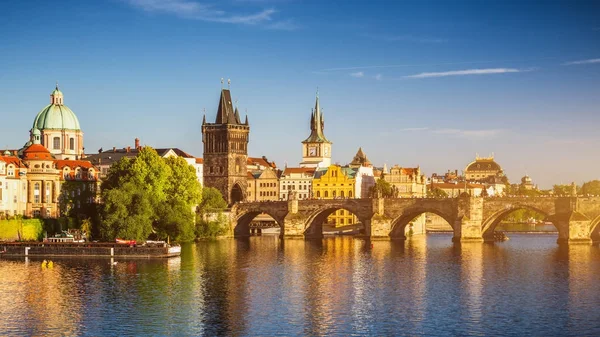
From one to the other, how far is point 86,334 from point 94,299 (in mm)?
13452

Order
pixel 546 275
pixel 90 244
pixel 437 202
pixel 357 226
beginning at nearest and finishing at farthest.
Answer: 1. pixel 546 275
2. pixel 90 244
3. pixel 437 202
4. pixel 357 226

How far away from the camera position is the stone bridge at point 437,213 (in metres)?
127

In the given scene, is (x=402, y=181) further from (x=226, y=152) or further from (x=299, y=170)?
(x=226, y=152)

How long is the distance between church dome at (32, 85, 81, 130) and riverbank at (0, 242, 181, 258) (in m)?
55.8

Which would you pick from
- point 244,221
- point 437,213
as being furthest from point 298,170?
point 437,213

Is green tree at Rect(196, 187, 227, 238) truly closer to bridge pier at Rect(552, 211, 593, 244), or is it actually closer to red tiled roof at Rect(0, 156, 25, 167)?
red tiled roof at Rect(0, 156, 25, 167)

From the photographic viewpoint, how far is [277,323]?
2635 inches

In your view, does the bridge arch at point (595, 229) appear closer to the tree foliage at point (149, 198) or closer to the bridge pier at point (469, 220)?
the bridge pier at point (469, 220)

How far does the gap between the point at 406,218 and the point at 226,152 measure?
36156mm

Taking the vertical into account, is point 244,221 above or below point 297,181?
below

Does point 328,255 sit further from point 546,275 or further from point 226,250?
point 546,275

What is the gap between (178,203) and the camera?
12706 centimetres

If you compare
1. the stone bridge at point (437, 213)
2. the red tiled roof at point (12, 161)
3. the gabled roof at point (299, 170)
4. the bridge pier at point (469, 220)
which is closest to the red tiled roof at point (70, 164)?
the red tiled roof at point (12, 161)

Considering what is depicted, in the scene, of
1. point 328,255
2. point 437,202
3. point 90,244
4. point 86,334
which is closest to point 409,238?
point 437,202
